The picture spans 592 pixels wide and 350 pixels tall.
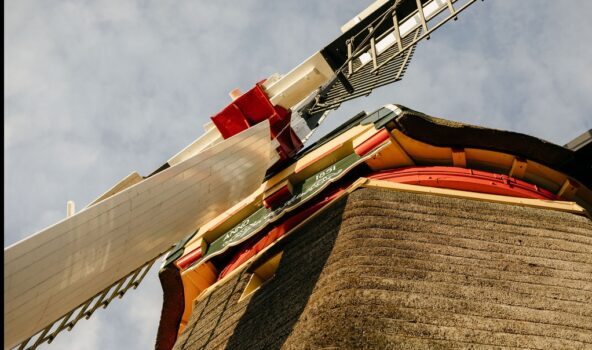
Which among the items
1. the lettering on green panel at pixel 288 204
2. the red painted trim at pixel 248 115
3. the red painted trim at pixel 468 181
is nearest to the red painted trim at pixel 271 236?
the lettering on green panel at pixel 288 204

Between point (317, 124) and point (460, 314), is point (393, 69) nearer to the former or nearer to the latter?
point (317, 124)

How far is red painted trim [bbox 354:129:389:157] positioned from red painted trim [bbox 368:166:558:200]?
0.32 metres

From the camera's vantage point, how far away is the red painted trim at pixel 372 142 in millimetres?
7023

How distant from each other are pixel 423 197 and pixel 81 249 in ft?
9.23

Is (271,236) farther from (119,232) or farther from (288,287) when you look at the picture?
(119,232)

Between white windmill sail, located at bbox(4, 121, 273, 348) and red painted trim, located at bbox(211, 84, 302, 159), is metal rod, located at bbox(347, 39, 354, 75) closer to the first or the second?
red painted trim, located at bbox(211, 84, 302, 159)

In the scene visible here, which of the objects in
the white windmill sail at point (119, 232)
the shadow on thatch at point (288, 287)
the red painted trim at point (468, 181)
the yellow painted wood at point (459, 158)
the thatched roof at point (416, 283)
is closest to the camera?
the thatched roof at point (416, 283)

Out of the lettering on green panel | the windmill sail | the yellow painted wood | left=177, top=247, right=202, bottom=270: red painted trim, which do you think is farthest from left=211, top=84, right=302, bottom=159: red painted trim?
the yellow painted wood

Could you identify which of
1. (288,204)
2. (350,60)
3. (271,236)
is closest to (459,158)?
(288,204)

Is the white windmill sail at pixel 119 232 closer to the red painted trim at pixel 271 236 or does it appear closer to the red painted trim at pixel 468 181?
the red painted trim at pixel 271 236

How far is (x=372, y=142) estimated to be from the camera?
711cm

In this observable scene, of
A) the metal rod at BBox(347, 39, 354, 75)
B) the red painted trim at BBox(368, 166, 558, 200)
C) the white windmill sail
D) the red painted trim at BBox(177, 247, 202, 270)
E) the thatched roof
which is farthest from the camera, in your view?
the metal rod at BBox(347, 39, 354, 75)

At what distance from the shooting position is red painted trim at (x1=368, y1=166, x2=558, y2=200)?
6738mm

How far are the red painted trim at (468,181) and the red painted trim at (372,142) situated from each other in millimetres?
323
